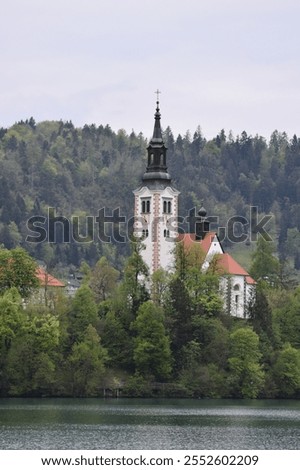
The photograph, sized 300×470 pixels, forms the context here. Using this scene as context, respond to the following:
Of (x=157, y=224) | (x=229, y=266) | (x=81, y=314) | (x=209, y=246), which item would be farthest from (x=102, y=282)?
(x=81, y=314)

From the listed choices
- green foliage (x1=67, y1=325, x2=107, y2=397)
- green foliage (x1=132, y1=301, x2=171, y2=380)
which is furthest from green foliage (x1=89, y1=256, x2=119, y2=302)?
green foliage (x1=67, y1=325, x2=107, y2=397)

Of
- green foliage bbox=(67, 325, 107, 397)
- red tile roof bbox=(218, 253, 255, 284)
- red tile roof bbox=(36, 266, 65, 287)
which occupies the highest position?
red tile roof bbox=(218, 253, 255, 284)

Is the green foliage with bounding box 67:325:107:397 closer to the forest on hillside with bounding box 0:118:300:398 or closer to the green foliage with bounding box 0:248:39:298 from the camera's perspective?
the forest on hillside with bounding box 0:118:300:398

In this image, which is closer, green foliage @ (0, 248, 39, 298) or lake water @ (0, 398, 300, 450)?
lake water @ (0, 398, 300, 450)

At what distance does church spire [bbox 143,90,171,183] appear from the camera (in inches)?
4665

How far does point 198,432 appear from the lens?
219ft

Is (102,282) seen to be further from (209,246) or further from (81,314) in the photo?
(81,314)

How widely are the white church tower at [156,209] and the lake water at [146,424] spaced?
26.5m

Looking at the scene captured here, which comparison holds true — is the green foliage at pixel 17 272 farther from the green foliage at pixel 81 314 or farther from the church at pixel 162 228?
the church at pixel 162 228

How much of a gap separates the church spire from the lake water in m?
31.5

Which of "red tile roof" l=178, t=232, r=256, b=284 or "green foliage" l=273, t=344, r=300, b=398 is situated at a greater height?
"red tile roof" l=178, t=232, r=256, b=284

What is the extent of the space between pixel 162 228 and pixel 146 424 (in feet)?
161

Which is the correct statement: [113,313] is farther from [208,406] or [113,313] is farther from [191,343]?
[208,406]
